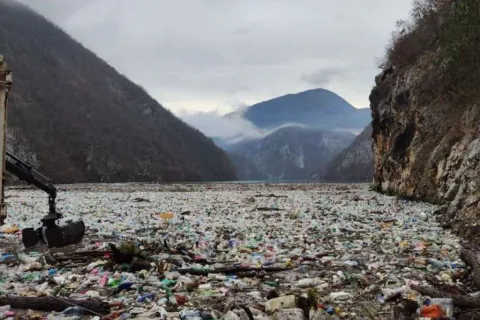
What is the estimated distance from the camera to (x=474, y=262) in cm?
712

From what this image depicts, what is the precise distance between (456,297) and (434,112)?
23.4 meters

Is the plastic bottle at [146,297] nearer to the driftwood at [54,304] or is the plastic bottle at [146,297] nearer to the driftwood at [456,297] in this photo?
the driftwood at [54,304]

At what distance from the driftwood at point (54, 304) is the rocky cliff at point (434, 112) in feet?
28.6

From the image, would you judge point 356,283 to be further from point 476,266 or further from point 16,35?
point 16,35

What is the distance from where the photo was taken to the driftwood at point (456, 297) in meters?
5.43

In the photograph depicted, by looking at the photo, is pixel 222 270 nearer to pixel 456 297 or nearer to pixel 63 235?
pixel 456 297

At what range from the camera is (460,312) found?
5297mm

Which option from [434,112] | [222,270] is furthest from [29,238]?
[434,112]

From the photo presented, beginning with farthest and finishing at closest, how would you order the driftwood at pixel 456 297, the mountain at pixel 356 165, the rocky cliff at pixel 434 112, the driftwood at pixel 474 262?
1. the mountain at pixel 356 165
2. the rocky cliff at pixel 434 112
3. the driftwood at pixel 474 262
4. the driftwood at pixel 456 297

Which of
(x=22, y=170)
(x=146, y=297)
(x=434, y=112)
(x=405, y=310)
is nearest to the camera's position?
(x=405, y=310)

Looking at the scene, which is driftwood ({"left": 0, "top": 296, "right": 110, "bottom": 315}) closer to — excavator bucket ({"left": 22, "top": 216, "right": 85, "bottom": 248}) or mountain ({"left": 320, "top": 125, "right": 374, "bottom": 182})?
excavator bucket ({"left": 22, "top": 216, "right": 85, "bottom": 248})

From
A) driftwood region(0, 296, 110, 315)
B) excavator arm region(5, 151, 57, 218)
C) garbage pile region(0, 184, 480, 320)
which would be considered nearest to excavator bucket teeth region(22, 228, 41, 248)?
garbage pile region(0, 184, 480, 320)

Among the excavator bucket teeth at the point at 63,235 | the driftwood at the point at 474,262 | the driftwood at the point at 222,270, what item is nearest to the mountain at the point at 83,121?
the excavator bucket teeth at the point at 63,235

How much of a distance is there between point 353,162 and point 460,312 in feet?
626
